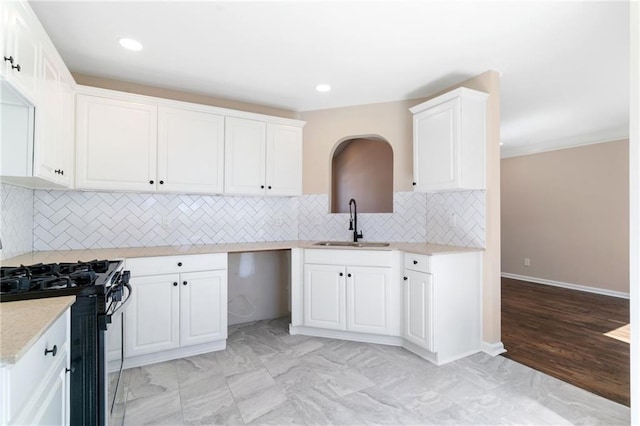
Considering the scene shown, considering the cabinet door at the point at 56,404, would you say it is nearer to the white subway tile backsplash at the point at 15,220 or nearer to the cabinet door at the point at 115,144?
the white subway tile backsplash at the point at 15,220

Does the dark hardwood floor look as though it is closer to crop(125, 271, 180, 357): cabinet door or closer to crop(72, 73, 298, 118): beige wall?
crop(125, 271, 180, 357): cabinet door

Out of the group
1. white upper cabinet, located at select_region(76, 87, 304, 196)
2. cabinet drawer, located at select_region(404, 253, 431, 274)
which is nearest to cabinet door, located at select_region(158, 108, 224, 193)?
white upper cabinet, located at select_region(76, 87, 304, 196)

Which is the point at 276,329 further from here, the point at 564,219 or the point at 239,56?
the point at 564,219

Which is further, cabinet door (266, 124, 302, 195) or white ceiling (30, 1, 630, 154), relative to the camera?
cabinet door (266, 124, 302, 195)

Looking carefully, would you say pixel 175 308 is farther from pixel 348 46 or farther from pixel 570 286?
pixel 570 286

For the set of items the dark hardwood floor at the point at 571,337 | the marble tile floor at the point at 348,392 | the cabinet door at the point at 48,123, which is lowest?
the marble tile floor at the point at 348,392

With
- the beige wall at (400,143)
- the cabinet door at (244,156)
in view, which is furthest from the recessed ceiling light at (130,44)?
the beige wall at (400,143)

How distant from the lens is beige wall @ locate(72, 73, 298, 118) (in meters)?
2.86

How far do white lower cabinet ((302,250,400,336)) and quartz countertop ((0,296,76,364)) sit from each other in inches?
80.6

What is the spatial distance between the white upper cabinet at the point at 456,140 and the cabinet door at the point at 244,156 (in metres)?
1.66

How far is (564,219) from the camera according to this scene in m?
5.30

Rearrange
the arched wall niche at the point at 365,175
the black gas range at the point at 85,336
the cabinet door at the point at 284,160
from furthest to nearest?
the arched wall niche at the point at 365,175
the cabinet door at the point at 284,160
the black gas range at the point at 85,336

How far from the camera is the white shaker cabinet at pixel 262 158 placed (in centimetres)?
319

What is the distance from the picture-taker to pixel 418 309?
8.87 ft
